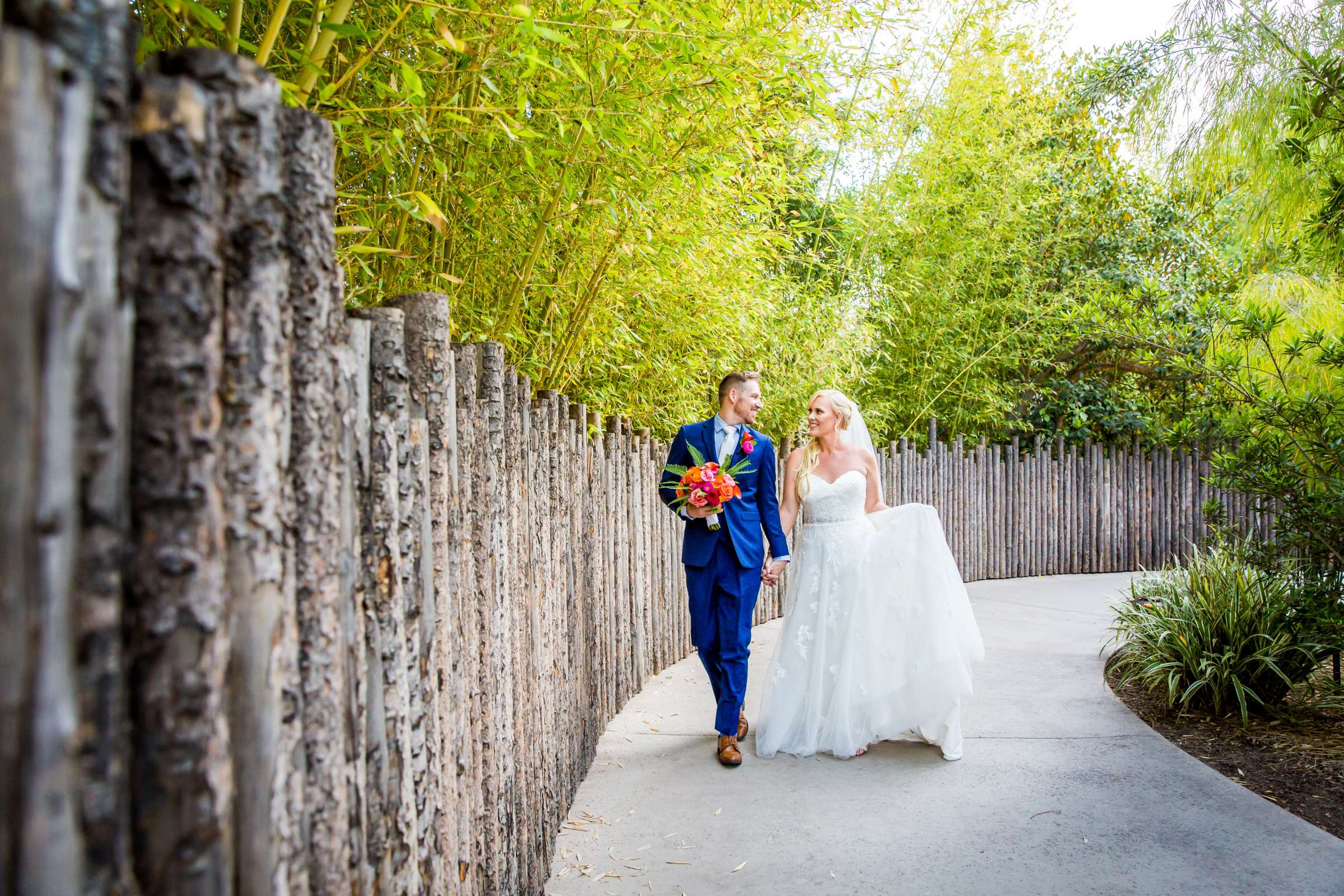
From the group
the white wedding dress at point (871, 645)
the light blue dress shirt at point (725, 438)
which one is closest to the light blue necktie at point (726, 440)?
the light blue dress shirt at point (725, 438)

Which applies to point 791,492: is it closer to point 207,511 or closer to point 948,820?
point 948,820

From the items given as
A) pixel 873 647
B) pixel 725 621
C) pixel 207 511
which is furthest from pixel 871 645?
pixel 207 511

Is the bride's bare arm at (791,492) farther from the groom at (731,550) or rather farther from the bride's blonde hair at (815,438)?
the groom at (731,550)

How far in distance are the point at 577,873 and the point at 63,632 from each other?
2.47 m

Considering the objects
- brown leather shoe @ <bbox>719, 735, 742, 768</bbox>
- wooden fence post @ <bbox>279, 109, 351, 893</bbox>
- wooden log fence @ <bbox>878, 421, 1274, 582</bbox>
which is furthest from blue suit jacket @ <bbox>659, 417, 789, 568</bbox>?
wooden log fence @ <bbox>878, 421, 1274, 582</bbox>

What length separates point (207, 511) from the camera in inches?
35.7

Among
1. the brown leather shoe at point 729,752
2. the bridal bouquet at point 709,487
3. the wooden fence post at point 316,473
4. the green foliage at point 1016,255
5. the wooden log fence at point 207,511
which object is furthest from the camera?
the green foliage at point 1016,255

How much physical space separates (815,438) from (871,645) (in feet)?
3.89

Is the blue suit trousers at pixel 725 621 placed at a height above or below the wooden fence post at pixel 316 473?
below

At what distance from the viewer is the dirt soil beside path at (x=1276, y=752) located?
3.43 m

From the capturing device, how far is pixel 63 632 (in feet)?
2.43

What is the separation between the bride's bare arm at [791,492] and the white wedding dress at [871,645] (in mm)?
277

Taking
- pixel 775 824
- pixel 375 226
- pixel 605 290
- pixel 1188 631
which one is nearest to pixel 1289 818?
pixel 1188 631

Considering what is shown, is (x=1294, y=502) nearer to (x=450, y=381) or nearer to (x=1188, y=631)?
(x=1188, y=631)
